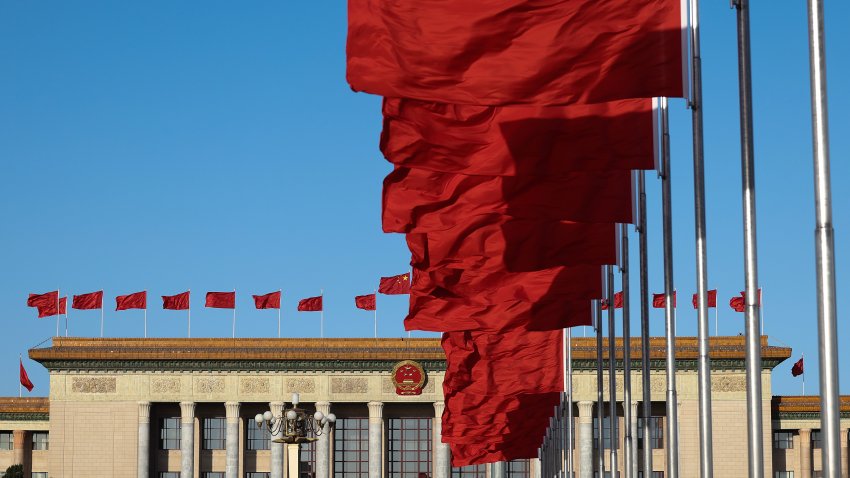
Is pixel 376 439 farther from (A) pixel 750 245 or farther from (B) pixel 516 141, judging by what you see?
(A) pixel 750 245

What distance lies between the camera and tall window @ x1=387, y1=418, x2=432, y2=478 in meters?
78.3

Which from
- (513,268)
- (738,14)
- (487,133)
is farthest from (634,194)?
(738,14)

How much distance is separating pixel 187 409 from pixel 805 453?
33.4 meters

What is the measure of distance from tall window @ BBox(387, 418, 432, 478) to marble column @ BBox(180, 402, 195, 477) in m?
10.6

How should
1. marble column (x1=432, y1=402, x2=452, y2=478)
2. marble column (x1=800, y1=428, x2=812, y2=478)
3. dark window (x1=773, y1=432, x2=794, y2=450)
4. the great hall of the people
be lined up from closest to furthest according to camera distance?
marble column (x1=432, y1=402, x2=452, y2=478) → the great hall of the people → marble column (x1=800, y1=428, x2=812, y2=478) → dark window (x1=773, y1=432, x2=794, y2=450)

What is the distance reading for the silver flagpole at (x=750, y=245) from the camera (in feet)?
57.7

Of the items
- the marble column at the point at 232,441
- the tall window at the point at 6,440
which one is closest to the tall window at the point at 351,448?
the marble column at the point at 232,441

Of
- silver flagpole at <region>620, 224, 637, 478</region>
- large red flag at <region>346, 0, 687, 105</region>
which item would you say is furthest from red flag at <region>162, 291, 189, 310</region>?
large red flag at <region>346, 0, 687, 105</region>

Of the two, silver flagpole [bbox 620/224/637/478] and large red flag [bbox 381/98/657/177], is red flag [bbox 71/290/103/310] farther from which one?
large red flag [bbox 381/98/657/177]

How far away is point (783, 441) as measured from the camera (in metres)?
79.2

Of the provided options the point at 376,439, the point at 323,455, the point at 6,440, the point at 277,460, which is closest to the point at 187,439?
the point at 277,460

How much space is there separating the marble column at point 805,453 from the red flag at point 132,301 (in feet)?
118

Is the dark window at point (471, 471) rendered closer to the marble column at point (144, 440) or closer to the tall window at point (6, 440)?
the marble column at point (144, 440)

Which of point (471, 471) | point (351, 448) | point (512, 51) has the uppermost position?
point (512, 51)
